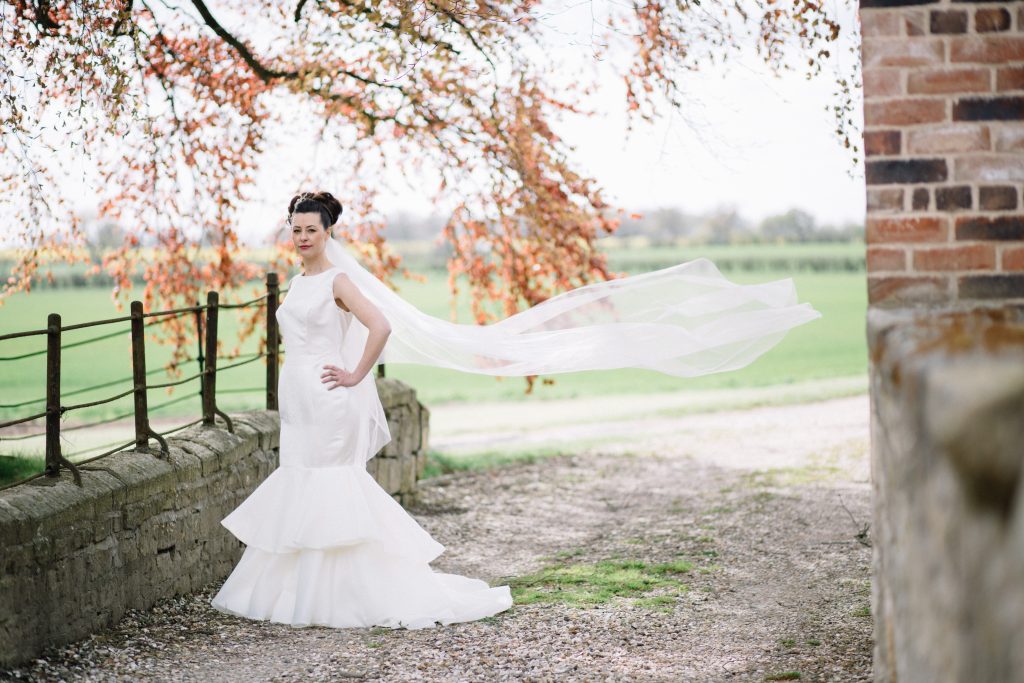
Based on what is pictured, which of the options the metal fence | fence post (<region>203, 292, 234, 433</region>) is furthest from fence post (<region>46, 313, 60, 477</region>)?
fence post (<region>203, 292, 234, 433</region>)

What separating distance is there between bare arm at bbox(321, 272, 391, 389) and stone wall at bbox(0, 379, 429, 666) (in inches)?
39.1

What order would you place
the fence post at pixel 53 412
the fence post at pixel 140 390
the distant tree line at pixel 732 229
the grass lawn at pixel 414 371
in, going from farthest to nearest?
1. the distant tree line at pixel 732 229
2. the grass lawn at pixel 414 371
3. the fence post at pixel 140 390
4. the fence post at pixel 53 412

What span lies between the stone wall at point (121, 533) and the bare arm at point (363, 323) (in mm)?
993

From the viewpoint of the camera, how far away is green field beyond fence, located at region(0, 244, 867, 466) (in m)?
18.2

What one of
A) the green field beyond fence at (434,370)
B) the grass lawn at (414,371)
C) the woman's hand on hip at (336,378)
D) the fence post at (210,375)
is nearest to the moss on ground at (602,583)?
the woman's hand on hip at (336,378)

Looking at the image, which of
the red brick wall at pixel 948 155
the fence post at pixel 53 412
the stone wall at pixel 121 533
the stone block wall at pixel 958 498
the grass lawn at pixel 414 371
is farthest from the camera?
the grass lawn at pixel 414 371

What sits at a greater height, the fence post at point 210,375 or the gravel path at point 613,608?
the fence post at point 210,375

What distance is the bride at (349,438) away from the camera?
507 centimetres

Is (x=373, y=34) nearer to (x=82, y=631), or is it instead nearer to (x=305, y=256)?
(x=305, y=256)

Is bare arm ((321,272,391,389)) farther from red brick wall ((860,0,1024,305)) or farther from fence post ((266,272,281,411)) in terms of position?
red brick wall ((860,0,1024,305))

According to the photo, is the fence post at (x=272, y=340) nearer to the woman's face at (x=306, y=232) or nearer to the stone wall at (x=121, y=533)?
the stone wall at (x=121, y=533)

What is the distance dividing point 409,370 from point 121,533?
67.3 feet

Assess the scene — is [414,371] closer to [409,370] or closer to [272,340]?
[409,370]

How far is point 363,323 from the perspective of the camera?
5.11 m
